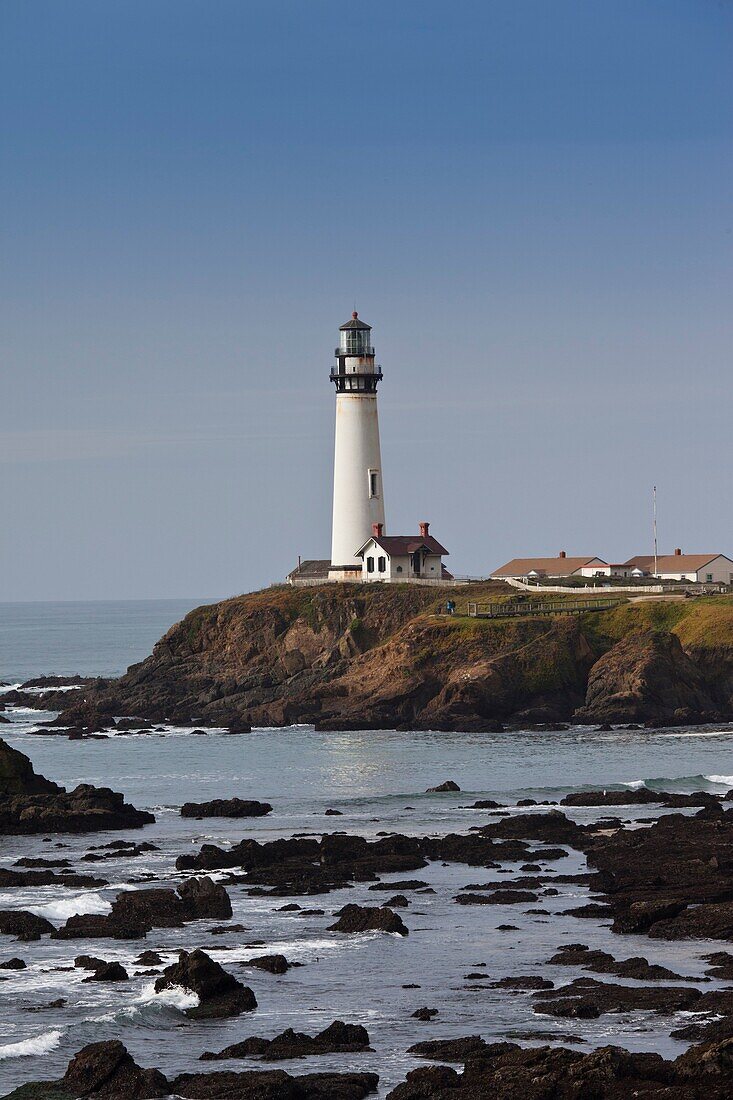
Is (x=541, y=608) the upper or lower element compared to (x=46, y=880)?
upper

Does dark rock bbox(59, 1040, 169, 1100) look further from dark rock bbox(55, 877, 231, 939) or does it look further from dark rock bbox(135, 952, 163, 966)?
dark rock bbox(55, 877, 231, 939)

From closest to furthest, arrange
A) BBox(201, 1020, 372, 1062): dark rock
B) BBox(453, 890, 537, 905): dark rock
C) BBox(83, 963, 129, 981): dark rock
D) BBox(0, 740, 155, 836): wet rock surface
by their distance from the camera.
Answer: BBox(201, 1020, 372, 1062): dark rock
BBox(83, 963, 129, 981): dark rock
BBox(453, 890, 537, 905): dark rock
BBox(0, 740, 155, 836): wet rock surface

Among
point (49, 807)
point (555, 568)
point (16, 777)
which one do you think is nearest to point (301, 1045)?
point (49, 807)

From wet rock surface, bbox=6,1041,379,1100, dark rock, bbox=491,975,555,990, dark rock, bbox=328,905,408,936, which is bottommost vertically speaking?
wet rock surface, bbox=6,1041,379,1100

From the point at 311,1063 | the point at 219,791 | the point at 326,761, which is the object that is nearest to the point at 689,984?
the point at 311,1063

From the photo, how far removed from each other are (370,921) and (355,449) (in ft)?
199

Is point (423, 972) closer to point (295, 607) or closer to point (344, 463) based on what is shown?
point (295, 607)

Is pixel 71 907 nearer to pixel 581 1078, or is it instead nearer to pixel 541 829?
pixel 541 829

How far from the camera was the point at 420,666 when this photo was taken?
244 feet

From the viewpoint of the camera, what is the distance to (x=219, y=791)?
178 ft

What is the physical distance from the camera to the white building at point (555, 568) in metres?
103

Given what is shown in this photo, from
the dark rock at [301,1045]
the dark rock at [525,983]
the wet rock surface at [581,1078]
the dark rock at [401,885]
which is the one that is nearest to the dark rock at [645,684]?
the dark rock at [401,885]

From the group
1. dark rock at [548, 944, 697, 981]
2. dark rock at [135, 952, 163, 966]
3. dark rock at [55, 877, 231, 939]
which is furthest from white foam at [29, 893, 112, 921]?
dark rock at [548, 944, 697, 981]

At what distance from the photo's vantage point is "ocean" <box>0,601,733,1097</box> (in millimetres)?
25547
